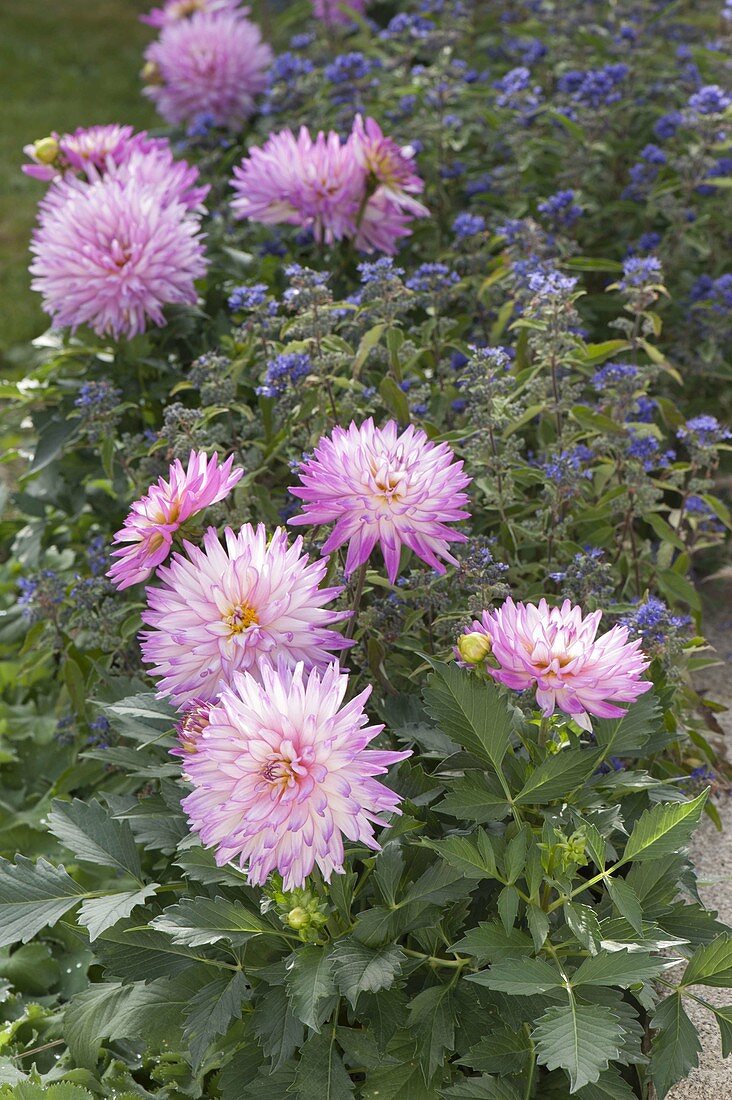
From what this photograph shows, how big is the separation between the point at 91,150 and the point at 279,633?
5.44 feet

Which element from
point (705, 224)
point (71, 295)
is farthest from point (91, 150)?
point (705, 224)

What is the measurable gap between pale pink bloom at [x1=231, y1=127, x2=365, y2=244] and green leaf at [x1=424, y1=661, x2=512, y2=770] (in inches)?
53.6

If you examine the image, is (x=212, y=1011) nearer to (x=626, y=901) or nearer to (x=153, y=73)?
(x=626, y=901)

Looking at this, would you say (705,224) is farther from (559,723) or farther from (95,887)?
(95,887)

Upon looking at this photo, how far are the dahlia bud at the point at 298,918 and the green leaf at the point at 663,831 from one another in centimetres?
41

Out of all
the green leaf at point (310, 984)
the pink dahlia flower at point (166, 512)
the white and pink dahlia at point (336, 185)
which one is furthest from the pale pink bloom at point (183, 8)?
the green leaf at point (310, 984)

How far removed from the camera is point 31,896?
5.66ft

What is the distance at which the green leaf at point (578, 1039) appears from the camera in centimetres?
131

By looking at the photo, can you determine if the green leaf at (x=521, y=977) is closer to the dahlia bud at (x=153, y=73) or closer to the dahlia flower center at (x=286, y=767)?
the dahlia flower center at (x=286, y=767)

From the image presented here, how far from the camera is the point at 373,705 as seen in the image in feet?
6.15

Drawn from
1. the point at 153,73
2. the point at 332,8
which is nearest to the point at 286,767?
the point at 153,73

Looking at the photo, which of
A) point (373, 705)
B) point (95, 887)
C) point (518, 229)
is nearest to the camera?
point (373, 705)

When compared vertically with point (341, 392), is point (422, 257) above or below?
above

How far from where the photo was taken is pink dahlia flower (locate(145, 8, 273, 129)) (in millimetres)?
3521
